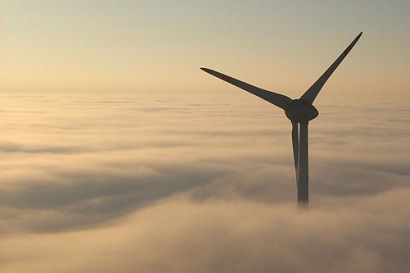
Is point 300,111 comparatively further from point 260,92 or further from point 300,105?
point 260,92

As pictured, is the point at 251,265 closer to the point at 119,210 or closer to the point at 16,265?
the point at 16,265

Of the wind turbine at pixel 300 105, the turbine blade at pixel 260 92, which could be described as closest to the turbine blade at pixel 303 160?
the wind turbine at pixel 300 105

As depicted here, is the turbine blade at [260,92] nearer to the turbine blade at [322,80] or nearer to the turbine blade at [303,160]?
the turbine blade at [322,80]

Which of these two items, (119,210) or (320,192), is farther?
(320,192)

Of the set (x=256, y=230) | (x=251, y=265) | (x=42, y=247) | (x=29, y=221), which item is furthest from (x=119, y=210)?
(x=251, y=265)

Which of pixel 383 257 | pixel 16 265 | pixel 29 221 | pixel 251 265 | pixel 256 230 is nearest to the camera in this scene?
pixel 251 265

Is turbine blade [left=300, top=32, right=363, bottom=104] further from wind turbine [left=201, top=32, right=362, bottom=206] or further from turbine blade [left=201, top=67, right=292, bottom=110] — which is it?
turbine blade [left=201, top=67, right=292, bottom=110]

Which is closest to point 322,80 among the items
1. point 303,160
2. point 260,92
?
point 260,92
